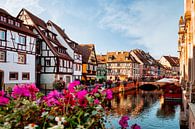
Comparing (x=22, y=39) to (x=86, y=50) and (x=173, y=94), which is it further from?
(x=173, y=94)

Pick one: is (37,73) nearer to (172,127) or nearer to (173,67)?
(172,127)

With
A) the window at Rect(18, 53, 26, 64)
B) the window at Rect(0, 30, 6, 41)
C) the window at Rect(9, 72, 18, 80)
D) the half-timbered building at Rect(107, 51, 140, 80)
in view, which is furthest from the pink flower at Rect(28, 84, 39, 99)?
the half-timbered building at Rect(107, 51, 140, 80)

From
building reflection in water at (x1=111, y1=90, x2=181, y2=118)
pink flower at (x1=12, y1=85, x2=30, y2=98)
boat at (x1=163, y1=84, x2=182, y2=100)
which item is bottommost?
building reflection in water at (x1=111, y1=90, x2=181, y2=118)

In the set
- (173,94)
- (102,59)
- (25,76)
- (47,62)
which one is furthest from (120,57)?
(25,76)

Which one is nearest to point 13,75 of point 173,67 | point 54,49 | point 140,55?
point 54,49

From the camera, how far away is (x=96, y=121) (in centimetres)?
300

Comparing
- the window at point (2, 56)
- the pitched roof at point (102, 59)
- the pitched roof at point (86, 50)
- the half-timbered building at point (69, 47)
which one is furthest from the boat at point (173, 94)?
the pitched roof at point (102, 59)

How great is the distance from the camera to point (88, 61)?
47969mm

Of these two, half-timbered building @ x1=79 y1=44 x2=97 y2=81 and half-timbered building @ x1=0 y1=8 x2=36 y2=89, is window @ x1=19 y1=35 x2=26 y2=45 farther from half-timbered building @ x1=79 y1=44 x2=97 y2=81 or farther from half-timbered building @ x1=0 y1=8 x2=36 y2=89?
half-timbered building @ x1=79 y1=44 x2=97 y2=81

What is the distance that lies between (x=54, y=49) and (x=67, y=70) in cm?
506

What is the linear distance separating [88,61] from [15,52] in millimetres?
23070

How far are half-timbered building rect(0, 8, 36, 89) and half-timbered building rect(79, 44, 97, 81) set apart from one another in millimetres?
18820

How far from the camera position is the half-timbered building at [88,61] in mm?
47750

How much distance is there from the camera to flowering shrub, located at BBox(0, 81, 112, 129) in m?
2.77
